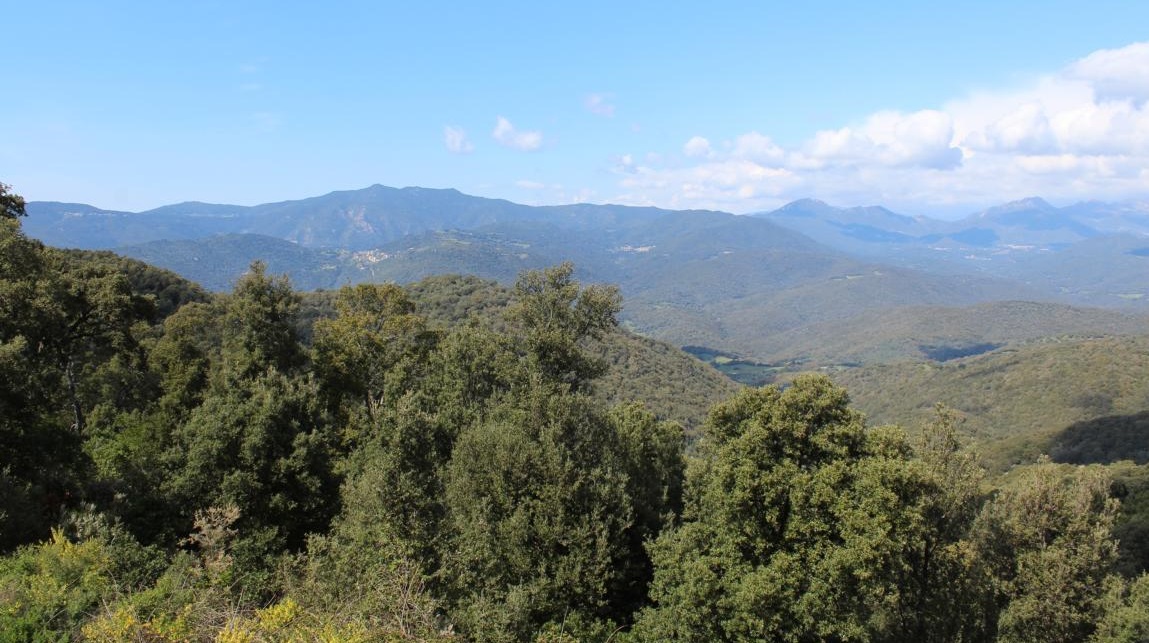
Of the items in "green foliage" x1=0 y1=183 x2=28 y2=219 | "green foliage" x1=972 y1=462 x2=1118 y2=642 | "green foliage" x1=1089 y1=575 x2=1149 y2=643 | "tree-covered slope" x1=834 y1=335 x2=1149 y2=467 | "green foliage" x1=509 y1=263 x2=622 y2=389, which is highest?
"green foliage" x1=0 y1=183 x2=28 y2=219

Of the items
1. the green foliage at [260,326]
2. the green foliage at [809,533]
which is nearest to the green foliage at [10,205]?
the green foliage at [260,326]

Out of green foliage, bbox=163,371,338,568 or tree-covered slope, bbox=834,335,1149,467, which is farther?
tree-covered slope, bbox=834,335,1149,467

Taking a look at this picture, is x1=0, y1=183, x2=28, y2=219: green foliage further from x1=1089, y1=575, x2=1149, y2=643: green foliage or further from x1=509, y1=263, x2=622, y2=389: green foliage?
x1=1089, y1=575, x2=1149, y2=643: green foliage

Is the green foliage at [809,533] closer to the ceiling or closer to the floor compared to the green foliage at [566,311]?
closer to the floor

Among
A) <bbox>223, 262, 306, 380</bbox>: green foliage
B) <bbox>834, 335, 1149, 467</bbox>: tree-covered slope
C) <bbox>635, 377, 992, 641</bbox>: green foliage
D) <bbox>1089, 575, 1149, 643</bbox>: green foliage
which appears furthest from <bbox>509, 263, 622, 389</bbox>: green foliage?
<bbox>834, 335, 1149, 467</bbox>: tree-covered slope

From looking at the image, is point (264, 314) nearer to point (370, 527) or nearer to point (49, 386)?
point (49, 386)

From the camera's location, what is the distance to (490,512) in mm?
17766

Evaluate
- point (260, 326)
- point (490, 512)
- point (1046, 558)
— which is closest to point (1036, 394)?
point (1046, 558)

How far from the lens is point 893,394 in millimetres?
189625

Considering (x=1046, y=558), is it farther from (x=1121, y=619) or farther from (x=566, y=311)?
(x=566, y=311)

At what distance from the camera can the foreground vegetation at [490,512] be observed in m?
12.5

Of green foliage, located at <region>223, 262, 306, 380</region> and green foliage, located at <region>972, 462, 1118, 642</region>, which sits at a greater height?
green foliage, located at <region>223, 262, 306, 380</region>

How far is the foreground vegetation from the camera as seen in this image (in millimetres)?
12508

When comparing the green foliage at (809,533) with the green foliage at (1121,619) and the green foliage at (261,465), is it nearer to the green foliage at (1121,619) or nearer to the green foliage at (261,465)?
the green foliage at (1121,619)
